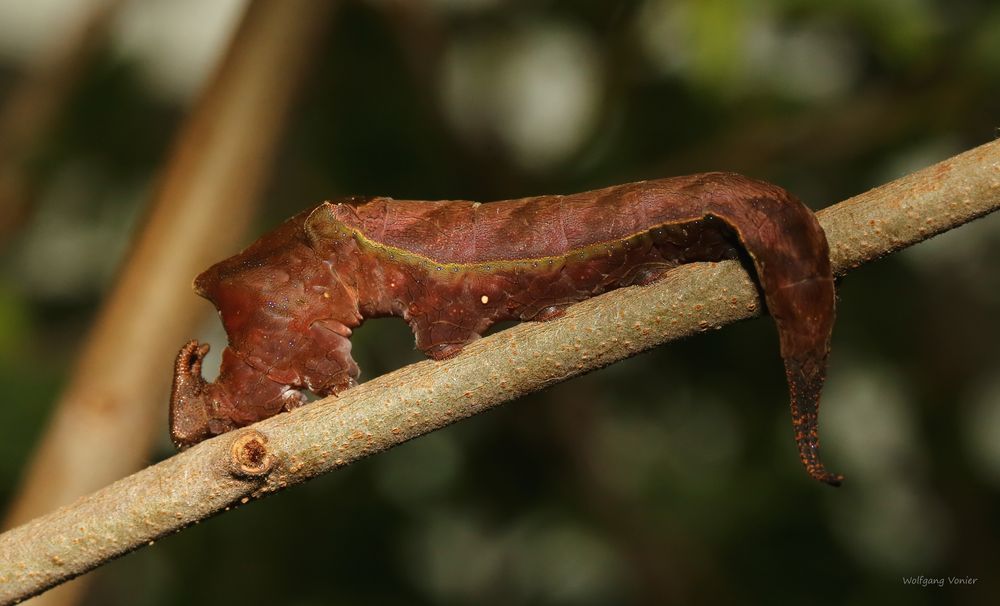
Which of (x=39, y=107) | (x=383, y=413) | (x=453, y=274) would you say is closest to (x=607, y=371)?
(x=39, y=107)

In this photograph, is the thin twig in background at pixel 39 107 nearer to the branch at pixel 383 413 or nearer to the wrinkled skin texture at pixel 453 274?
the wrinkled skin texture at pixel 453 274

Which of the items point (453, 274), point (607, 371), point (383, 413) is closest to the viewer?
point (383, 413)

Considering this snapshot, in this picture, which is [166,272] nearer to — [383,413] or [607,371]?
[383,413]

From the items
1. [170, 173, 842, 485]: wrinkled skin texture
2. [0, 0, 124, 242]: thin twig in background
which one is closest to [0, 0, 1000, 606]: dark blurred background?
[0, 0, 124, 242]: thin twig in background

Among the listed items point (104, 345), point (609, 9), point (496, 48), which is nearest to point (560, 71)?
point (496, 48)

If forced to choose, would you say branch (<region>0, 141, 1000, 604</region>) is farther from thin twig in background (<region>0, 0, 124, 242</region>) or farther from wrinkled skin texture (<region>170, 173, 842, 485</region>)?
thin twig in background (<region>0, 0, 124, 242</region>)

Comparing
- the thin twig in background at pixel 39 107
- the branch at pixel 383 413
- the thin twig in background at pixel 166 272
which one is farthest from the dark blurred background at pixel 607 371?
the branch at pixel 383 413

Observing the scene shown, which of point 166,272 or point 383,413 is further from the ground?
point 166,272
